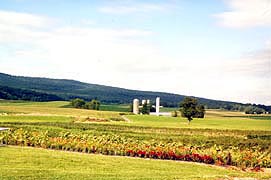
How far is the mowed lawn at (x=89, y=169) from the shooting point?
51.9 ft

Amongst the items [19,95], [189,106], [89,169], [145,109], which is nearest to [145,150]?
[89,169]

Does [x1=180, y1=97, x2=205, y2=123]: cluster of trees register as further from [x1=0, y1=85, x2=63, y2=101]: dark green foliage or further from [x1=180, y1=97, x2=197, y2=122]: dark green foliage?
[x1=0, y1=85, x2=63, y2=101]: dark green foliage

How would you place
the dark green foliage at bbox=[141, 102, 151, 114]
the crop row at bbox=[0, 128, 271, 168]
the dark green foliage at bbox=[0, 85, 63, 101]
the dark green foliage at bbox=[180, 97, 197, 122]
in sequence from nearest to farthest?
1. the crop row at bbox=[0, 128, 271, 168]
2. the dark green foliage at bbox=[180, 97, 197, 122]
3. the dark green foliage at bbox=[141, 102, 151, 114]
4. the dark green foliage at bbox=[0, 85, 63, 101]

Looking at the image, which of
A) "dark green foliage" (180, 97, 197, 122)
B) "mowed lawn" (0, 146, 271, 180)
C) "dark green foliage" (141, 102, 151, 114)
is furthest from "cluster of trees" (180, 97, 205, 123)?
"dark green foliage" (141, 102, 151, 114)

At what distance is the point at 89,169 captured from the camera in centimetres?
1803

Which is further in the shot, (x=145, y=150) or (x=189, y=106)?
(x=189, y=106)

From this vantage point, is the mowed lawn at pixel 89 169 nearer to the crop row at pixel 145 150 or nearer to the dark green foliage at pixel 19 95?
the crop row at pixel 145 150

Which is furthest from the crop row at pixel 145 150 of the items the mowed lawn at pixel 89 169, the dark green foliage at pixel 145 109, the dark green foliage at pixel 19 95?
the dark green foliage at pixel 19 95

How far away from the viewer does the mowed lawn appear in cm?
1582

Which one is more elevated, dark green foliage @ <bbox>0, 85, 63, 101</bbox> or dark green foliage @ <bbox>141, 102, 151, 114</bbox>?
dark green foliage @ <bbox>0, 85, 63, 101</bbox>

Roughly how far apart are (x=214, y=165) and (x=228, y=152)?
2.08 m

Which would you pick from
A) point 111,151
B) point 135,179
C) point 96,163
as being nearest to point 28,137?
point 111,151

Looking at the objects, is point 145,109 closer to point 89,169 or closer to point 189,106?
point 189,106

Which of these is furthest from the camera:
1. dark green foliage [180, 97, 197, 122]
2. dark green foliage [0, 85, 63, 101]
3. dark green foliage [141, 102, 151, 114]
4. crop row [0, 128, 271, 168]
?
dark green foliage [0, 85, 63, 101]
